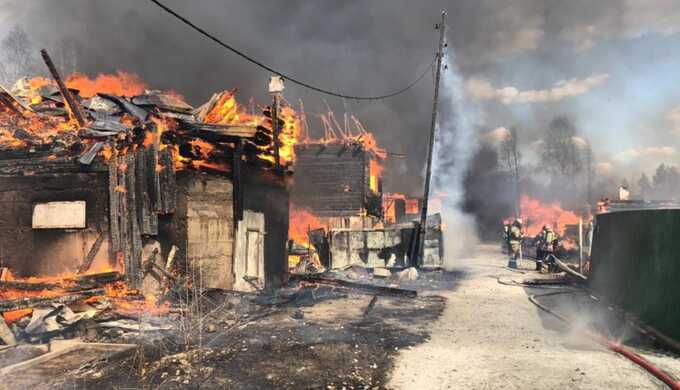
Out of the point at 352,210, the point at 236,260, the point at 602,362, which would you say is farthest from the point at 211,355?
the point at 352,210

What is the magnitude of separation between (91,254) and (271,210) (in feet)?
18.9

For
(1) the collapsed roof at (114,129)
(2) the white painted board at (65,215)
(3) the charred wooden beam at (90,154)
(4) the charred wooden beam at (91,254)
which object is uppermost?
(1) the collapsed roof at (114,129)

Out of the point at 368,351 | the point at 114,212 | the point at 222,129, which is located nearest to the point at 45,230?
the point at 114,212

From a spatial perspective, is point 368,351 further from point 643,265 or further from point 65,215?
point 65,215

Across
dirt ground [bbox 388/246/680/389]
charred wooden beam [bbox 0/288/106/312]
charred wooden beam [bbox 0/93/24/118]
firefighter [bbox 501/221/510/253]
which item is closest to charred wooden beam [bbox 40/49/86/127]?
charred wooden beam [bbox 0/93/24/118]

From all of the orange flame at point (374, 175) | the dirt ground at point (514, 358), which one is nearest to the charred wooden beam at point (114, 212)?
the dirt ground at point (514, 358)

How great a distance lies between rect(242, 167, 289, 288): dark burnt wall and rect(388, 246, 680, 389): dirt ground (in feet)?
21.2

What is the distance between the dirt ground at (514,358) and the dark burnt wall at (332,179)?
22616 mm

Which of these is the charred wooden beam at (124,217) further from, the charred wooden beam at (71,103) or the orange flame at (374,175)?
the orange flame at (374,175)

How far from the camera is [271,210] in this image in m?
14.7

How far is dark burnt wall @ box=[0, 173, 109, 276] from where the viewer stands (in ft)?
34.7

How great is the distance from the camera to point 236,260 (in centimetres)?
1248

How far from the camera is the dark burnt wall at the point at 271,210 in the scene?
13391mm

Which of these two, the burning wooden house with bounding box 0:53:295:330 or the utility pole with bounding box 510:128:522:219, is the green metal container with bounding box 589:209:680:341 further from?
the utility pole with bounding box 510:128:522:219
